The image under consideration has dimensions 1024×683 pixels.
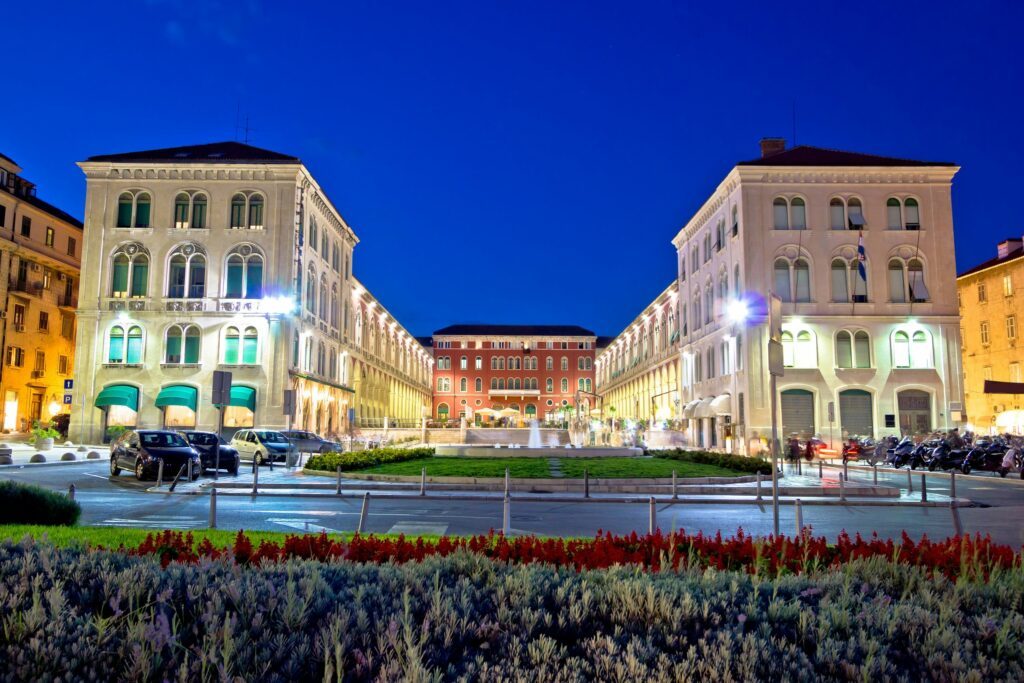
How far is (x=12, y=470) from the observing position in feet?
88.5

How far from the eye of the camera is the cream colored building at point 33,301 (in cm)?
5028

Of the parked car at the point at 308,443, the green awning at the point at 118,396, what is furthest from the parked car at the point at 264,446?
the green awning at the point at 118,396

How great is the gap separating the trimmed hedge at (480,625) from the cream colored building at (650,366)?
58252 mm

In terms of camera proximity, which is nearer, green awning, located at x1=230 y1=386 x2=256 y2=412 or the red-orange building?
green awning, located at x1=230 y1=386 x2=256 y2=412

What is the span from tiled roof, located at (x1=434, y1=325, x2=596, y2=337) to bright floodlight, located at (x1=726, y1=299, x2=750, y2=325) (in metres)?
77.9

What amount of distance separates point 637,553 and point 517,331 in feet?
398

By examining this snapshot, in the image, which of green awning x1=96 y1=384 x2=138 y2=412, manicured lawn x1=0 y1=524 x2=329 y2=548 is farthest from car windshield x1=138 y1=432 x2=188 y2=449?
green awning x1=96 y1=384 x2=138 y2=412

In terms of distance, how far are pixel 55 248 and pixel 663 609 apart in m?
63.5

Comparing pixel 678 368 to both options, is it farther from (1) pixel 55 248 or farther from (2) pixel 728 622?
(2) pixel 728 622

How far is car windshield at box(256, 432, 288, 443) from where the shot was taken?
34.4 meters

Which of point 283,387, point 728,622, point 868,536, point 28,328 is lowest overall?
point 868,536

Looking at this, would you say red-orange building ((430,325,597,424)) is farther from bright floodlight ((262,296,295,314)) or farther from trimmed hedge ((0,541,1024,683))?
trimmed hedge ((0,541,1024,683))

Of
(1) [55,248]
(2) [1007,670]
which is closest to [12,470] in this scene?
(2) [1007,670]

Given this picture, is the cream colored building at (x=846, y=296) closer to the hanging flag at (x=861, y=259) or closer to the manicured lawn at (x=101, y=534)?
the hanging flag at (x=861, y=259)
